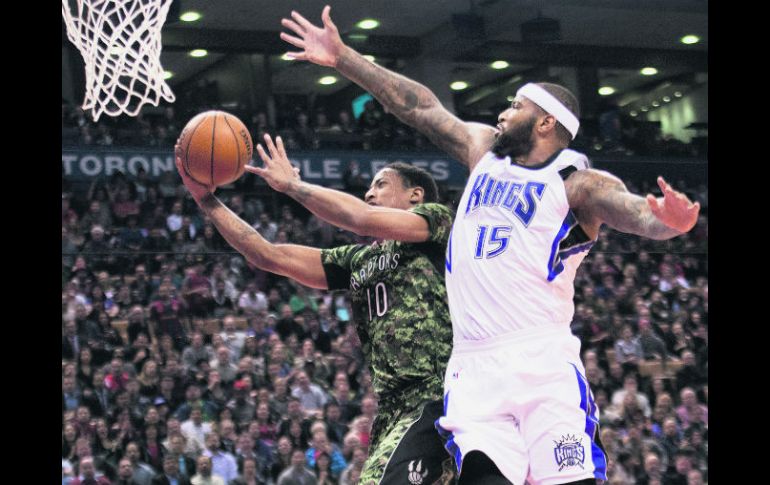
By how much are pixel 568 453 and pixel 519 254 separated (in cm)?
73

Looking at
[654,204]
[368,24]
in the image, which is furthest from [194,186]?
[368,24]

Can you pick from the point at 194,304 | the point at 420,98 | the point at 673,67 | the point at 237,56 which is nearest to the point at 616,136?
the point at 673,67

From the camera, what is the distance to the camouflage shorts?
4.64m

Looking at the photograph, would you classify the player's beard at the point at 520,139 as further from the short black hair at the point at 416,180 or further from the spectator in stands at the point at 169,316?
the spectator in stands at the point at 169,316

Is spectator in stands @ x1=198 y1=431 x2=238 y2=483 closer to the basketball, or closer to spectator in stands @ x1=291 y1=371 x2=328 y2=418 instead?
spectator in stands @ x1=291 y1=371 x2=328 y2=418

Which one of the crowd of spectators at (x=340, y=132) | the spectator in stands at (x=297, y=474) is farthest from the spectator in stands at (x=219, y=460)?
the crowd of spectators at (x=340, y=132)

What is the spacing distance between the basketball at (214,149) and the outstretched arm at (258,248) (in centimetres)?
9

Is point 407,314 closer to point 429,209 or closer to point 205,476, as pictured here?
point 429,209

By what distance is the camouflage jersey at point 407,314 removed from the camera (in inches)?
193

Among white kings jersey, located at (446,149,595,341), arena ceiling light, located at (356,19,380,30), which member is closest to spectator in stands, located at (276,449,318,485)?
white kings jersey, located at (446,149,595,341)

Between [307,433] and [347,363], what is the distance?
1.85 meters

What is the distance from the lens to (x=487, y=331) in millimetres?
4418

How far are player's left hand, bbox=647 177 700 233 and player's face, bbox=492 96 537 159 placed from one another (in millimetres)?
731

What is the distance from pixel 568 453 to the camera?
420 cm
